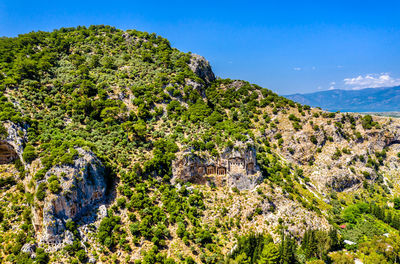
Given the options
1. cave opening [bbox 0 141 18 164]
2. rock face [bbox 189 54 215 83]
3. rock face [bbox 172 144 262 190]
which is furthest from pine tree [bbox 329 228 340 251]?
rock face [bbox 189 54 215 83]

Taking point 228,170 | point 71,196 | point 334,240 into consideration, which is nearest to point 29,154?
point 71,196

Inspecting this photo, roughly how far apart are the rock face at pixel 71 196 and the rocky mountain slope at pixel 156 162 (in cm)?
21

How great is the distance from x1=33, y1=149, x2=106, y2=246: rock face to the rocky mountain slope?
211mm

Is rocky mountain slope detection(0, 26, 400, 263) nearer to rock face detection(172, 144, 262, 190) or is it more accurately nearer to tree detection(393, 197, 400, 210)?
rock face detection(172, 144, 262, 190)

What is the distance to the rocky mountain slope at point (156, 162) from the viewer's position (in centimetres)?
4456

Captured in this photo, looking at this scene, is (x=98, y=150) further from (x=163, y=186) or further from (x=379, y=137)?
(x=379, y=137)

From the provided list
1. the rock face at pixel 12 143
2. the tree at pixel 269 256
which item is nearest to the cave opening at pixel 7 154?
the rock face at pixel 12 143

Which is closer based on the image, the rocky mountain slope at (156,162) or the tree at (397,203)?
the rocky mountain slope at (156,162)

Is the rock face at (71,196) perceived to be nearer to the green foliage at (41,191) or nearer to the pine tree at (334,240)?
the green foliage at (41,191)

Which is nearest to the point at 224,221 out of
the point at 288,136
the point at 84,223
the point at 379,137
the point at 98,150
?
the point at 84,223

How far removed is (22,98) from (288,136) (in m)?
87.1

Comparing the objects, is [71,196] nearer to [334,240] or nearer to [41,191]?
[41,191]

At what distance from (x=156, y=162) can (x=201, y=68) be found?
2468 inches

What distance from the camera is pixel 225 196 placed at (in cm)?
5891
